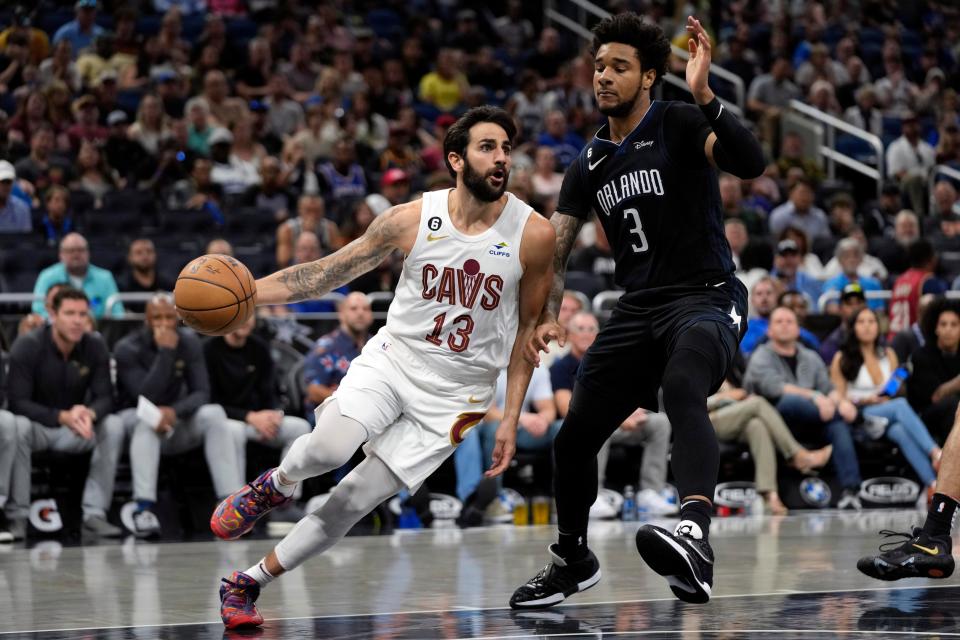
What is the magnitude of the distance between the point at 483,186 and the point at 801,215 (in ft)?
33.9

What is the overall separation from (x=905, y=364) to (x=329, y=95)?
7.02 meters

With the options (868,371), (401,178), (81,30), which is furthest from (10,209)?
(868,371)

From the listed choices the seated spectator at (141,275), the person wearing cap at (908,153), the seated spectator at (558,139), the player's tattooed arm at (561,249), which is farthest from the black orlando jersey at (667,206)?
the person wearing cap at (908,153)

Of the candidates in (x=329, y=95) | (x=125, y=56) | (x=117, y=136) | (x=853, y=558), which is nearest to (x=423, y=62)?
(x=329, y=95)

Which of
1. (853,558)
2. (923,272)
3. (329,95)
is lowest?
(853,558)

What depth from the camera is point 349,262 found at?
20.0 feet

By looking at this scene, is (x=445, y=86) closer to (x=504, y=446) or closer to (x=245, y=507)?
(x=504, y=446)

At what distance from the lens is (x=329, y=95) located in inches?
641

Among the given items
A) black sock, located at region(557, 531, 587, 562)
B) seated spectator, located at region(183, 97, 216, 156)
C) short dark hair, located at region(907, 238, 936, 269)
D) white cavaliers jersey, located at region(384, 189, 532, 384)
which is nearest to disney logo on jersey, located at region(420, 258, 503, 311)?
white cavaliers jersey, located at region(384, 189, 532, 384)

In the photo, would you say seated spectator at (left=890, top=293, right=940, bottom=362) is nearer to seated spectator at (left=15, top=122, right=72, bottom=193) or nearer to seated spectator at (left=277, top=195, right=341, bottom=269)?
seated spectator at (left=277, top=195, right=341, bottom=269)

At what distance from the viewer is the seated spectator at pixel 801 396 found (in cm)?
1196

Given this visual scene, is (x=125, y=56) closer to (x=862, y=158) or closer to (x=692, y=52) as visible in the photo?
(x=862, y=158)

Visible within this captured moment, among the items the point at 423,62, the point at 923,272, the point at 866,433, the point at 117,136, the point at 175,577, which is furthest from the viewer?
the point at 423,62

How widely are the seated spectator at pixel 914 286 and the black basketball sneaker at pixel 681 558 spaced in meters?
8.67
